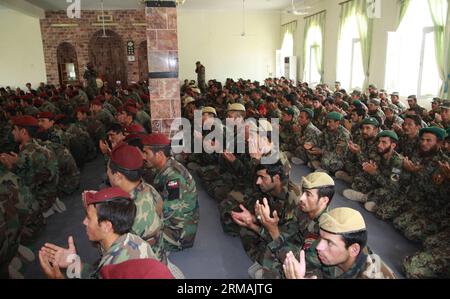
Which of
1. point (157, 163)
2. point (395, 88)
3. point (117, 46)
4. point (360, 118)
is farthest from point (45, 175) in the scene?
point (117, 46)

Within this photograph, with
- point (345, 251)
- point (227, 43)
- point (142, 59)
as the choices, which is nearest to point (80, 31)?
point (142, 59)

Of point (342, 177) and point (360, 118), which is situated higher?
point (360, 118)

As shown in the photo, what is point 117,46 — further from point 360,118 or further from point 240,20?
point 360,118

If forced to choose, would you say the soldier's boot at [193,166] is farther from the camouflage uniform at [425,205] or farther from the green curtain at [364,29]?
the green curtain at [364,29]

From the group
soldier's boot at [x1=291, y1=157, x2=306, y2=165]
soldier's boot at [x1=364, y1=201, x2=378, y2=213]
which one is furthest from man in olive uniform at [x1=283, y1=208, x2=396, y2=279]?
soldier's boot at [x1=291, y1=157, x2=306, y2=165]

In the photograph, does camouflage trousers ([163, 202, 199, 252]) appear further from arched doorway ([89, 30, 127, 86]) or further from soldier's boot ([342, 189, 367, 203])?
arched doorway ([89, 30, 127, 86])

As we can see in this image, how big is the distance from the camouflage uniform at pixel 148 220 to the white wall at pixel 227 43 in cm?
1403

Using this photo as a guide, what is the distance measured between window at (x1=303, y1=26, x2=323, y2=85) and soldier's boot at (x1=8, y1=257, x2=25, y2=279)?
11.0 metres

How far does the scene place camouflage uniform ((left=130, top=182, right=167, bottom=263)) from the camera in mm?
2484

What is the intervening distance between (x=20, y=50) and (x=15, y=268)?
12.4 m

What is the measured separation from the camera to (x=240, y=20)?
1612 centimetres

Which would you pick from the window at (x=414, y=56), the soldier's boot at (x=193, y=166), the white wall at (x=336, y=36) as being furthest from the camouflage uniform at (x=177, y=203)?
the white wall at (x=336, y=36)

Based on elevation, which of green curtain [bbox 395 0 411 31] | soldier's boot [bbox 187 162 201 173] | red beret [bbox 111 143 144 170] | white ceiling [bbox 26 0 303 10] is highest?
white ceiling [bbox 26 0 303 10]

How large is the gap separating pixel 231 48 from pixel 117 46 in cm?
484
